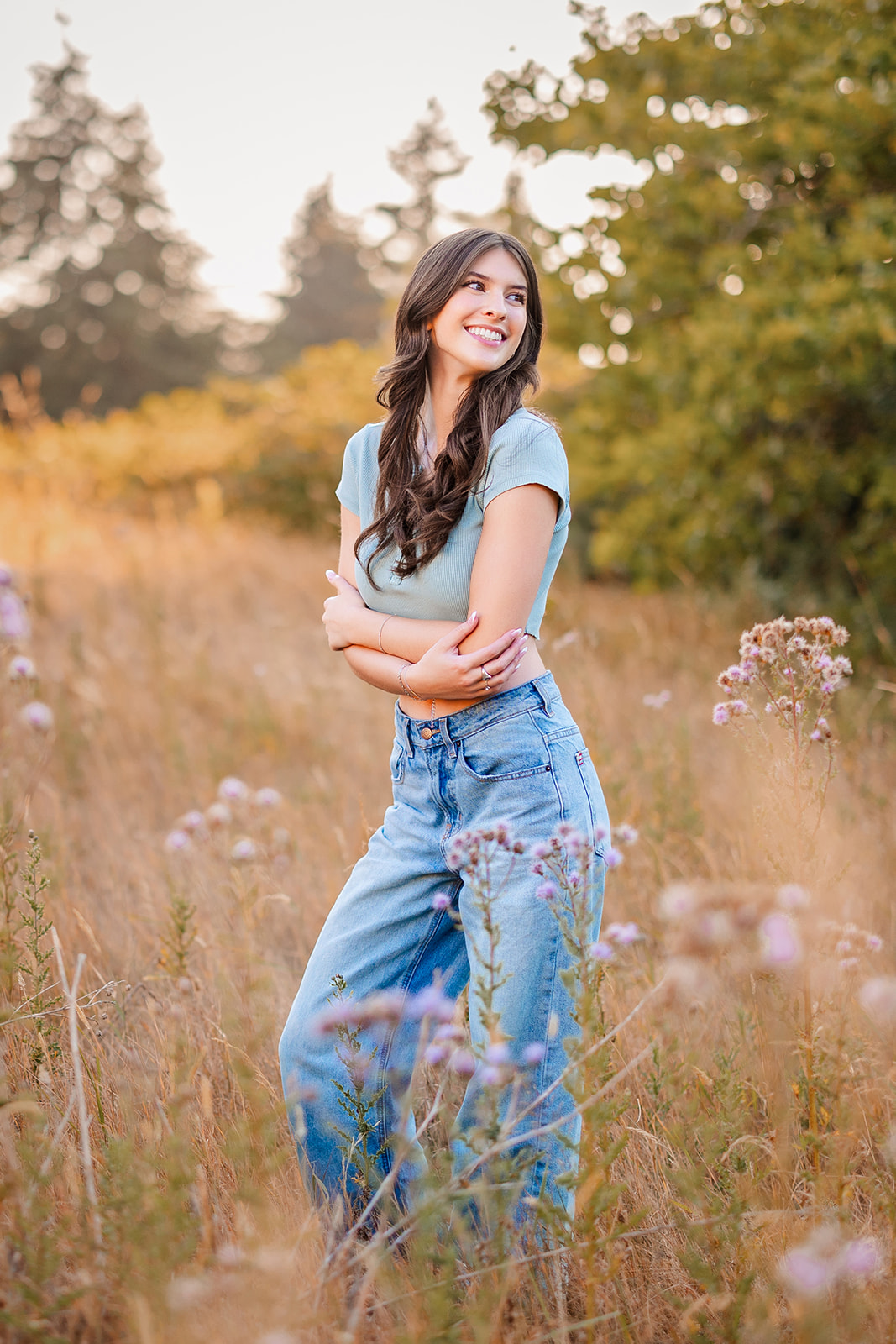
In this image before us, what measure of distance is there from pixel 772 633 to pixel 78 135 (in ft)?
98.7

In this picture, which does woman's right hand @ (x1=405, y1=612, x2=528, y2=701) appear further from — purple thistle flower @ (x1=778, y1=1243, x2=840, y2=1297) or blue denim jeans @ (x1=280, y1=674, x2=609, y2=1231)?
purple thistle flower @ (x1=778, y1=1243, x2=840, y2=1297)

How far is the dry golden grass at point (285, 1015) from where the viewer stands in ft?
4.55

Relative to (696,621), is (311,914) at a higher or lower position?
lower

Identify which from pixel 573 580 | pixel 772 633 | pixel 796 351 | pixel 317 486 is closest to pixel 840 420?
pixel 796 351

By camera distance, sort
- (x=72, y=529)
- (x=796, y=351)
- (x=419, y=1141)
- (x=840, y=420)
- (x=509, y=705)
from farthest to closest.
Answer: (x=72, y=529) → (x=840, y=420) → (x=796, y=351) → (x=419, y=1141) → (x=509, y=705)

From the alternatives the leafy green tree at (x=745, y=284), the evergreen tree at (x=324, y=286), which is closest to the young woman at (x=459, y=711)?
the leafy green tree at (x=745, y=284)

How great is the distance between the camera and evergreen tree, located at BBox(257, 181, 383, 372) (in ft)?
112

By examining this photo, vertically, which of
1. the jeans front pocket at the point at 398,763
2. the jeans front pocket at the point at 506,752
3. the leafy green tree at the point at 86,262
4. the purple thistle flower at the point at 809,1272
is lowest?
the purple thistle flower at the point at 809,1272

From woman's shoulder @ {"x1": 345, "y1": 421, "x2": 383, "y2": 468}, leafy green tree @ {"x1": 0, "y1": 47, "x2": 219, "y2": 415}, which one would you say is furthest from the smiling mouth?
leafy green tree @ {"x1": 0, "y1": 47, "x2": 219, "y2": 415}

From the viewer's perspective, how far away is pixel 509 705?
1905 millimetres

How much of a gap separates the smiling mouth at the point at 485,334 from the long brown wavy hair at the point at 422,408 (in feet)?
0.24

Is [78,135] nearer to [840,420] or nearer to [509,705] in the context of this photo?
[840,420]

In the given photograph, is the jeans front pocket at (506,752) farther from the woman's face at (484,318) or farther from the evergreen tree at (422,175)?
the evergreen tree at (422,175)

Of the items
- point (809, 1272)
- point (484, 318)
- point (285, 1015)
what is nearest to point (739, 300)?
point (484, 318)
